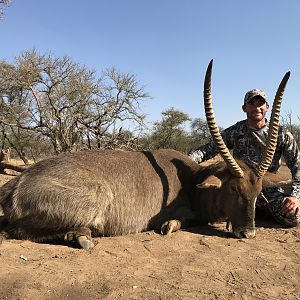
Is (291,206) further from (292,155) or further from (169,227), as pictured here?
(169,227)

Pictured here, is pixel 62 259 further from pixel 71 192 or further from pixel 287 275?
pixel 287 275

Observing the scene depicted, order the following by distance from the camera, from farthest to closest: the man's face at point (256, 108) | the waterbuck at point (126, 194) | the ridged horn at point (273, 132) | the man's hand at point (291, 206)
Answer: the man's face at point (256, 108) → the man's hand at point (291, 206) → the ridged horn at point (273, 132) → the waterbuck at point (126, 194)

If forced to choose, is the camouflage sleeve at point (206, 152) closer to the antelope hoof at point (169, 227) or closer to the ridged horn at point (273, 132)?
the ridged horn at point (273, 132)

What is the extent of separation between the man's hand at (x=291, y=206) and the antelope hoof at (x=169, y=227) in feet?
4.80

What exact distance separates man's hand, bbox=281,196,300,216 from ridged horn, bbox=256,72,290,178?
2.29 ft

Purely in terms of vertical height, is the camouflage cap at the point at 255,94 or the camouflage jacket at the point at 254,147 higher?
the camouflage cap at the point at 255,94

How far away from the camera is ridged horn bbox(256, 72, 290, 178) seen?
4.65 m

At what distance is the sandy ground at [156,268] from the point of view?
9.57ft

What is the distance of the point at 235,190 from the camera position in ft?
15.3

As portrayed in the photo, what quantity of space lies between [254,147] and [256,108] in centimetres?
61

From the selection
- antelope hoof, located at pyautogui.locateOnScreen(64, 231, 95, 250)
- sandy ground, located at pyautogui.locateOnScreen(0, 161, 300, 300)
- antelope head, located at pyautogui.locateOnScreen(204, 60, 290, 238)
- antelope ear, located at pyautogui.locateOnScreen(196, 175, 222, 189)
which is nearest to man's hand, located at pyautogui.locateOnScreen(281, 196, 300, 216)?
sandy ground, located at pyautogui.locateOnScreen(0, 161, 300, 300)

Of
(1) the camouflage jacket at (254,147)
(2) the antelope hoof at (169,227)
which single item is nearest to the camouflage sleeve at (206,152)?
(1) the camouflage jacket at (254,147)

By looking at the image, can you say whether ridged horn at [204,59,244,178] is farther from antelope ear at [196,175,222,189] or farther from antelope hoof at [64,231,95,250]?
antelope hoof at [64,231,95,250]

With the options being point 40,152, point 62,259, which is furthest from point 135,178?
point 40,152
